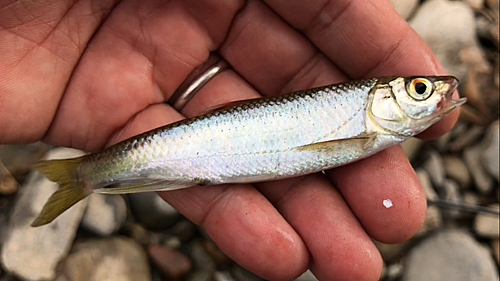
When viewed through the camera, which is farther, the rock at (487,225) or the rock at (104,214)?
the rock at (487,225)

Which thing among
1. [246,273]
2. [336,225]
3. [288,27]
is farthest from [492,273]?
[288,27]

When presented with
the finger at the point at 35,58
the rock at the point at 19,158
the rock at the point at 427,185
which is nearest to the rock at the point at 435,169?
the rock at the point at 427,185

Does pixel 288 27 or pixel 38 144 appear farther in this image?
pixel 38 144

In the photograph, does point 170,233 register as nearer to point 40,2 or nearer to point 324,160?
point 324,160

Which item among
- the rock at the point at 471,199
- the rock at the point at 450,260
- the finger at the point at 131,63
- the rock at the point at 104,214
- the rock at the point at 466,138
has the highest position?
the finger at the point at 131,63

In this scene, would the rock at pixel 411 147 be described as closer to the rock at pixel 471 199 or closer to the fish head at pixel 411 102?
the rock at pixel 471 199
